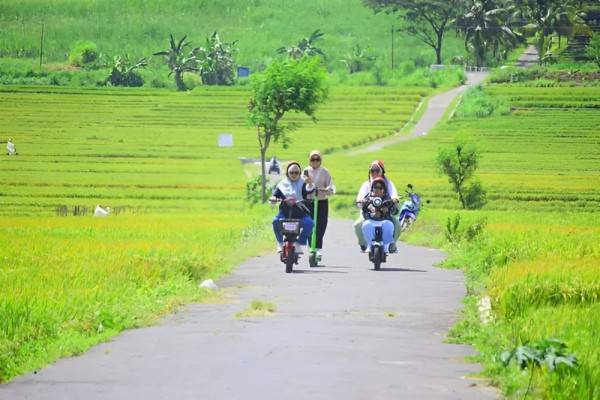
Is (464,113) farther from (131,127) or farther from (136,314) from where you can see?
(136,314)

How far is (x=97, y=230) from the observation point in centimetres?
3009

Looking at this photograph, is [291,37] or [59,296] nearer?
[59,296]

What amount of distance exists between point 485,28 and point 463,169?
7403 cm

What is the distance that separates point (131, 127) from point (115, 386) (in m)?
88.3

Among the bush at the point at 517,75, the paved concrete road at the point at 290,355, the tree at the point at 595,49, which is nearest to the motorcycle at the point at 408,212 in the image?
the paved concrete road at the point at 290,355

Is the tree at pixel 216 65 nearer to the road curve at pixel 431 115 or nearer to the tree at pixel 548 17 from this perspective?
the road curve at pixel 431 115

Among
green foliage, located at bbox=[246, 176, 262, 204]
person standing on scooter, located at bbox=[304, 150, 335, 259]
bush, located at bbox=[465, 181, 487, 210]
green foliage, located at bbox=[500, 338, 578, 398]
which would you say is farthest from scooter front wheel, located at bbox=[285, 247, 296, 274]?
bush, located at bbox=[465, 181, 487, 210]

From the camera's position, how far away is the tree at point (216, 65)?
422ft

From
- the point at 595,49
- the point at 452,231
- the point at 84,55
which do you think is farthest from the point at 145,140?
the point at 84,55

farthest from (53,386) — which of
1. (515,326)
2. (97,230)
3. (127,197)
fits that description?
(127,197)

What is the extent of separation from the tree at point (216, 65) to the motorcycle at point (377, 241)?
10759 cm

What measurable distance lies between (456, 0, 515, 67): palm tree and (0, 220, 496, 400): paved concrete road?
388 ft

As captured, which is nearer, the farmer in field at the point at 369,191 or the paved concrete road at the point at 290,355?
the paved concrete road at the point at 290,355

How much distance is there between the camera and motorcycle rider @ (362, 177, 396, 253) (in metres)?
21.0
